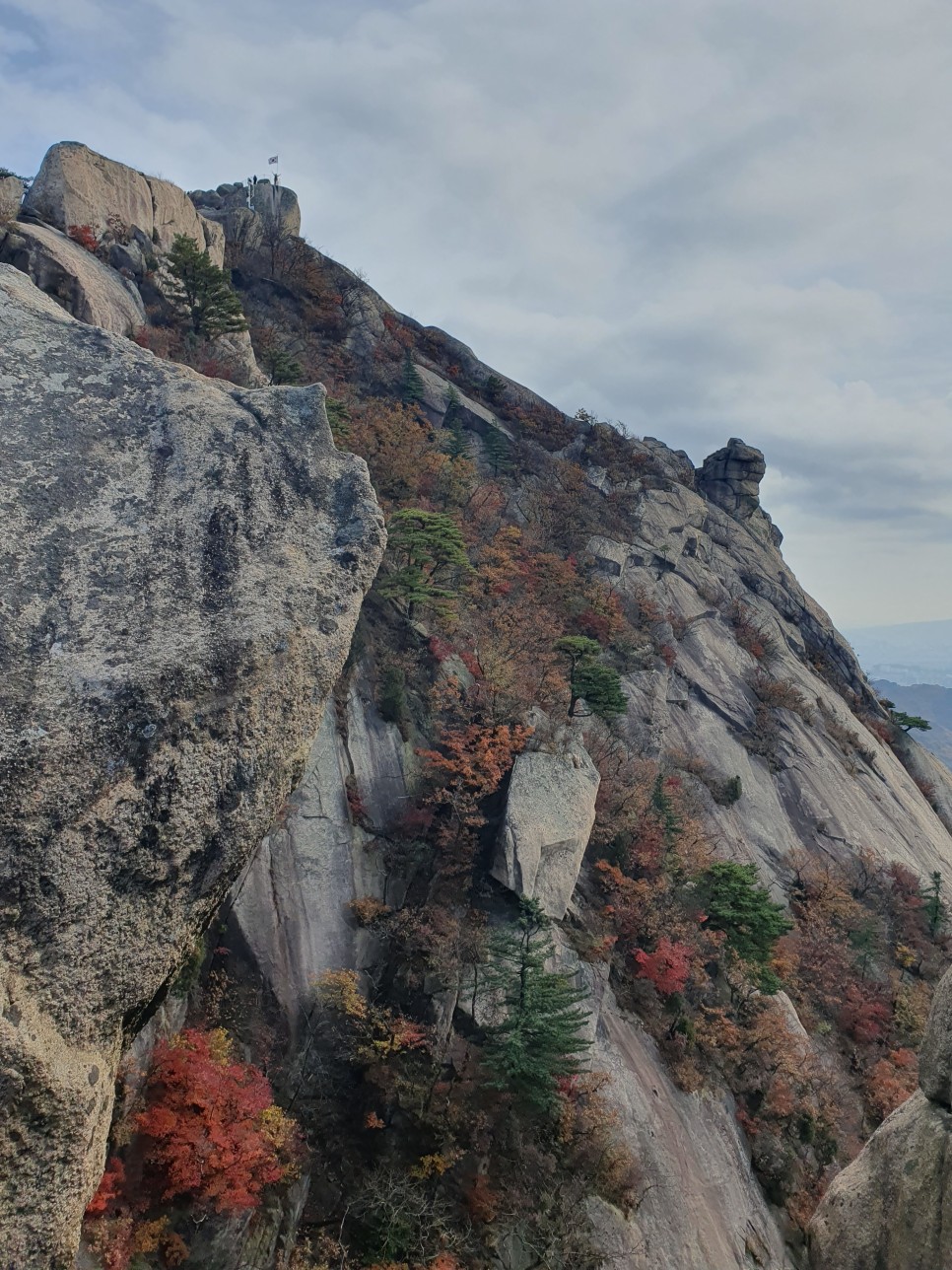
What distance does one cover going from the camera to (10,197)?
21516mm

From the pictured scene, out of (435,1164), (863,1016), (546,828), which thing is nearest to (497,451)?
(546,828)

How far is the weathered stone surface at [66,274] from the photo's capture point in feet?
63.1

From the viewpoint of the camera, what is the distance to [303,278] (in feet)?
151

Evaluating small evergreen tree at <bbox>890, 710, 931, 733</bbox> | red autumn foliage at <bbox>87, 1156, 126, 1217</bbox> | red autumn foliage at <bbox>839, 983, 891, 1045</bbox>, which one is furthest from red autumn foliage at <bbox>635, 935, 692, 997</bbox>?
small evergreen tree at <bbox>890, 710, 931, 733</bbox>

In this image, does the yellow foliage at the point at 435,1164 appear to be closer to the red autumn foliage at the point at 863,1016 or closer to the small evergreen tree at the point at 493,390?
the red autumn foliage at the point at 863,1016

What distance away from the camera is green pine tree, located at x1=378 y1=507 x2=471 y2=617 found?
2405 cm

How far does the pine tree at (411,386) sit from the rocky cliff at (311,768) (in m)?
0.37

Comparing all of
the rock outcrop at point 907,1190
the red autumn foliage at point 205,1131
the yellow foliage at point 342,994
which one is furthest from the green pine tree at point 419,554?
the rock outcrop at point 907,1190

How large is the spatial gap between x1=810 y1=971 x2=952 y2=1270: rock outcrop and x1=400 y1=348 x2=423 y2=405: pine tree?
1714 inches

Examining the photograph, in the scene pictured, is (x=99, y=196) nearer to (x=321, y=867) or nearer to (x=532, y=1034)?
(x=321, y=867)

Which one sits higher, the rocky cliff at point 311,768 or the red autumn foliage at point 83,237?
the red autumn foliage at point 83,237

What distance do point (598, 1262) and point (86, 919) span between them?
14.4 metres

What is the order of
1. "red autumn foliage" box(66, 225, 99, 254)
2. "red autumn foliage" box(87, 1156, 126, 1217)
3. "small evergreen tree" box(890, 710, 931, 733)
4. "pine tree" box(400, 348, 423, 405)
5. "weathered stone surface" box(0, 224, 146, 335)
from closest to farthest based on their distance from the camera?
"red autumn foliage" box(87, 1156, 126, 1217)
"weathered stone surface" box(0, 224, 146, 335)
"red autumn foliage" box(66, 225, 99, 254)
"pine tree" box(400, 348, 423, 405)
"small evergreen tree" box(890, 710, 931, 733)

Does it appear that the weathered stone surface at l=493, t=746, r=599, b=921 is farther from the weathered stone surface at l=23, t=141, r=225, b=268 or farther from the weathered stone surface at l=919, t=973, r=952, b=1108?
the weathered stone surface at l=23, t=141, r=225, b=268
